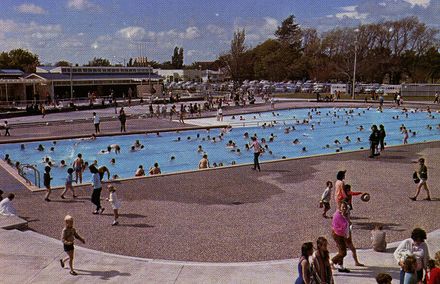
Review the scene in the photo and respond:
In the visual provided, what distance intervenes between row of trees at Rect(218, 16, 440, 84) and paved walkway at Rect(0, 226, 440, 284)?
212 feet

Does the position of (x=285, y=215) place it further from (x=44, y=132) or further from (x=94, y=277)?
Answer: (x=44, y=132)

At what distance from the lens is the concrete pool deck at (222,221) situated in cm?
894

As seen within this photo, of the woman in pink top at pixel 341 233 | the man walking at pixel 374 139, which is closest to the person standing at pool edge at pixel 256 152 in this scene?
the man walking at pixel 374 139

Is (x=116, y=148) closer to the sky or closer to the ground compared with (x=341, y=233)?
closer to the ground

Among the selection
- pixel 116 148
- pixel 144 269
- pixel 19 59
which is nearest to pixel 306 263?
pixel 144 269

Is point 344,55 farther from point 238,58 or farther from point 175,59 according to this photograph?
point 175,59

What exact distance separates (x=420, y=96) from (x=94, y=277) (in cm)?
6137

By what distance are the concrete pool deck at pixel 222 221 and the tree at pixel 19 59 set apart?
6683 centimetres

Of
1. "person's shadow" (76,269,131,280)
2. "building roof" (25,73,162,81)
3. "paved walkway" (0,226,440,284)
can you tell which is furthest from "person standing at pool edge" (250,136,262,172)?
"building roof" (25,73,162,81)

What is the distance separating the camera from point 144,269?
9.01 meters

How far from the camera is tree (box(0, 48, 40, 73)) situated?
78500 mm

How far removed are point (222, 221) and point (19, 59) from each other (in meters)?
80.5

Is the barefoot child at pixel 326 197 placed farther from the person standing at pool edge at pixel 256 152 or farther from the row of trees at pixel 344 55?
the row of trees at pixel 344 55

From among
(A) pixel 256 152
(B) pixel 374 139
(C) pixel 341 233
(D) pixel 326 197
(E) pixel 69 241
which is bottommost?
(E) pixel 69 241
